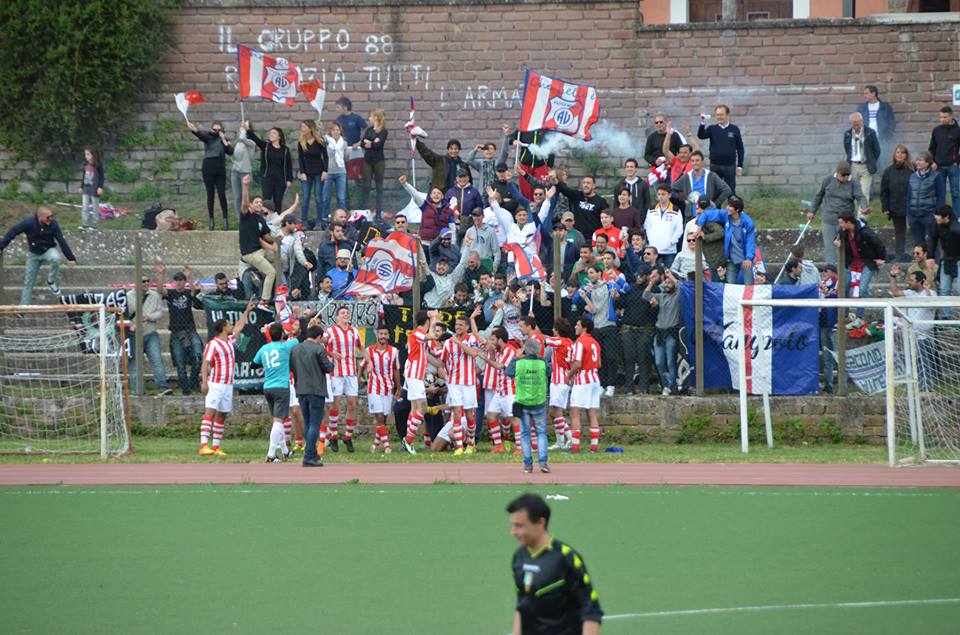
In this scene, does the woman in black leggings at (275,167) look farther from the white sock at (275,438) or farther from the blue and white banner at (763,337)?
the blue and white banner at (763,337)

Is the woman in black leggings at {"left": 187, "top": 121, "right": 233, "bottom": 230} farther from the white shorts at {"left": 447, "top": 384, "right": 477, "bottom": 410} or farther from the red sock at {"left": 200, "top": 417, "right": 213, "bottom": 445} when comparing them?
the white shorts at {"left": 447, "top": 384, "right": 477, "bottom": 410}

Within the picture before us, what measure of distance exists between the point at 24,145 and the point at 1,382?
9.34m

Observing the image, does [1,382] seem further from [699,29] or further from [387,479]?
[699,29]

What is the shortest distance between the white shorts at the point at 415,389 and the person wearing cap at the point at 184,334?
3.80 metres

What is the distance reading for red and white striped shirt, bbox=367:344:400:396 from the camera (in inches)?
778

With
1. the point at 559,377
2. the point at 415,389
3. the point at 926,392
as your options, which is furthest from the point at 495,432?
the point at 926,392

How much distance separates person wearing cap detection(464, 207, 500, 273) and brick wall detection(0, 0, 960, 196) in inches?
279

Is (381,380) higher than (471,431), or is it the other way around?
(381,380)

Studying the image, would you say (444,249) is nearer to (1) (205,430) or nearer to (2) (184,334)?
(2) (184,334)

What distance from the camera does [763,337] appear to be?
20.2 metres

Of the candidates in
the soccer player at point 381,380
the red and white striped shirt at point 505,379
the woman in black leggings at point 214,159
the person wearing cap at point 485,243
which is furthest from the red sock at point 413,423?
the woman in black leggings at point 214,159

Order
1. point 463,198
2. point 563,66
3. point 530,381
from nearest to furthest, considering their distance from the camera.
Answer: point 530,381
point 463,198
point 563,66

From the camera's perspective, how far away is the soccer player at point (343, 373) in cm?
1972

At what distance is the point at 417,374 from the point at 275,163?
23.1ft
